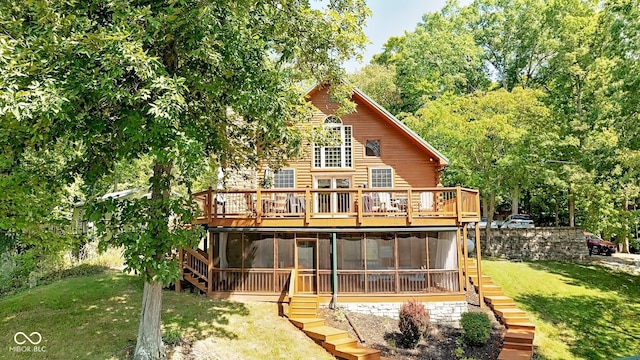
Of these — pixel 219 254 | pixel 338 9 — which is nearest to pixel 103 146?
pixel 219 254

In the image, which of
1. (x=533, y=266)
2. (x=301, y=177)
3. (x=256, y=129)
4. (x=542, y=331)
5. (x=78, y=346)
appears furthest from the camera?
(x=533, y=266)

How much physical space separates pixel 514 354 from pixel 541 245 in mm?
14423

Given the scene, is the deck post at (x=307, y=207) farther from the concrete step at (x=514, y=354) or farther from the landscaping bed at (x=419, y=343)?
the concrete step at (x=514, y=354)

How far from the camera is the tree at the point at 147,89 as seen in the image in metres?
7.37

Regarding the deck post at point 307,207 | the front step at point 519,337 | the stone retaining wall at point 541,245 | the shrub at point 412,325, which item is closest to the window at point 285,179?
the deck post at point 307,207

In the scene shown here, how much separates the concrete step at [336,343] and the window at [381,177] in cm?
807

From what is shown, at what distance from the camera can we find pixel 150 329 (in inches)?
389

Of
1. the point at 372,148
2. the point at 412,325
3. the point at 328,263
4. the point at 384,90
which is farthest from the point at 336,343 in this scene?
the point at 384,90

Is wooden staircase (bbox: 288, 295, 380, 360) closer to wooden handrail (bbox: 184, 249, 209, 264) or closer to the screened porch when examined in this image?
the screened porch

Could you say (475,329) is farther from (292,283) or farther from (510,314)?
(292,283)

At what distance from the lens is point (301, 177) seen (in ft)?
61.2

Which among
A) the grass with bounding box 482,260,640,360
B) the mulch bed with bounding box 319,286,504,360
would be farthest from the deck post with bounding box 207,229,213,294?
the grass with bounding box 482,260,640,360

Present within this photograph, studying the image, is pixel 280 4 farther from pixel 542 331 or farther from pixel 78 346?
pixel 542 331

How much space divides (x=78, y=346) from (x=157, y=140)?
599 cm
